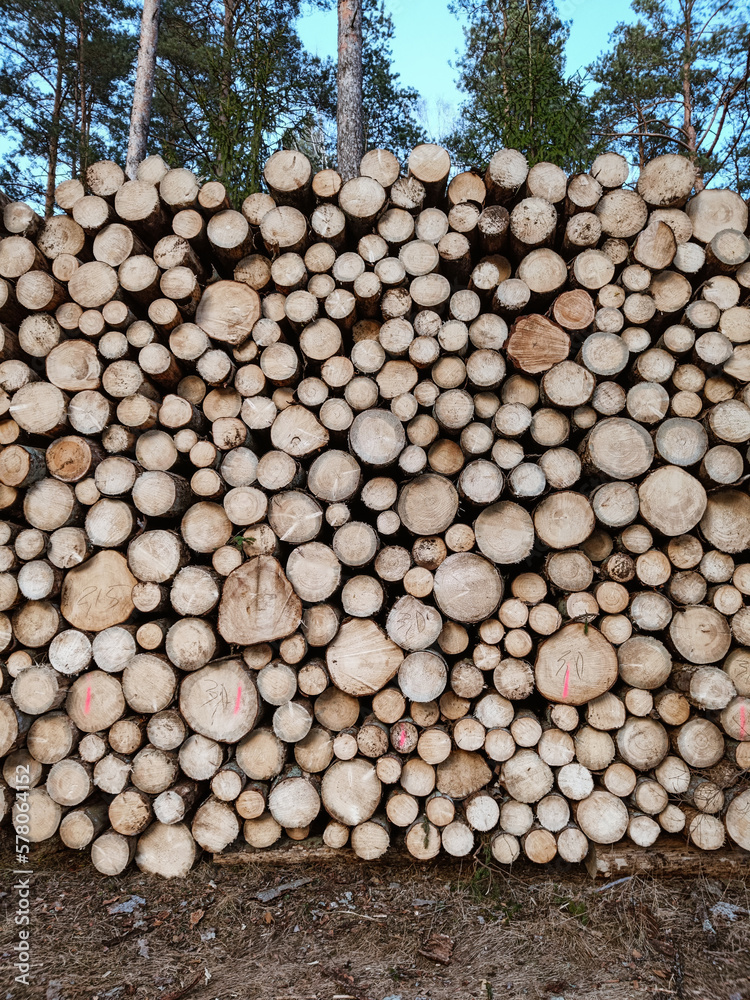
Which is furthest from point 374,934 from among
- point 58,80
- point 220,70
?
point 58,80

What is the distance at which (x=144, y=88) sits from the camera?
22.8ft

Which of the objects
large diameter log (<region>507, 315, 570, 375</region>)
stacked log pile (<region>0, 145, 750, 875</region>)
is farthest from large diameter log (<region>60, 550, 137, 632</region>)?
large diameter log (<region>507, 315, 570, 375</region>)

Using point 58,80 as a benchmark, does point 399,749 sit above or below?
below

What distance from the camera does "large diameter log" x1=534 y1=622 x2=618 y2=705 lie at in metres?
2.49

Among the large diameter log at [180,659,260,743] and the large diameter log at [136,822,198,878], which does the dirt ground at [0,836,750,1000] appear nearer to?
the large diameter log at [136,822,198,878]

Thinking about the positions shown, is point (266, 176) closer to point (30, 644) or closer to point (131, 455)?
point (131, 455)

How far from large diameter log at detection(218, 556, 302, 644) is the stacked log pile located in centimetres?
1

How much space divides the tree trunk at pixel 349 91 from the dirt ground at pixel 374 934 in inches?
221

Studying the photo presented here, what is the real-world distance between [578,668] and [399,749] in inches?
34.6

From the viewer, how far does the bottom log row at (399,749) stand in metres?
2.48

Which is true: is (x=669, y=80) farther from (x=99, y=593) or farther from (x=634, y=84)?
(x=99, y=593)

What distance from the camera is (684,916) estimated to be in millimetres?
2260

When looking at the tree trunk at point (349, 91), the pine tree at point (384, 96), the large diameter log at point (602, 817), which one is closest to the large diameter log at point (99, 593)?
the large diameter log at point (602, 817)

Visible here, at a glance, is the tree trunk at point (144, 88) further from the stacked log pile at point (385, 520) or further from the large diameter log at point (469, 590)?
the large diameter log at point (469, 590)
